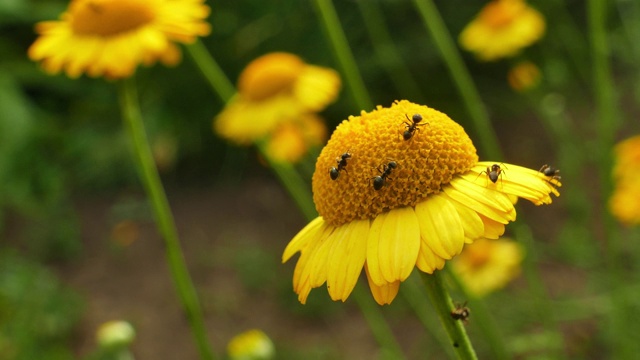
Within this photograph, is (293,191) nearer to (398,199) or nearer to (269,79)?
(269,79)

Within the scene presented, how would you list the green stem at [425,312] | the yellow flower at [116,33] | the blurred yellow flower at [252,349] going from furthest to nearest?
the green stem at [425,312]
the blurred yellow flower at [252,349]
the yellow flower at [116,33]

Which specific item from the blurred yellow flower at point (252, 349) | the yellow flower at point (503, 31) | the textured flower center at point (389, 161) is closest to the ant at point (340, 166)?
the textured flower center at point (389, 161)

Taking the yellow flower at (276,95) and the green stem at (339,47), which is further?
the yellow flower at (276,95)

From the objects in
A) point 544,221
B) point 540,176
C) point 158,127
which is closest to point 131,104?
point 540,176

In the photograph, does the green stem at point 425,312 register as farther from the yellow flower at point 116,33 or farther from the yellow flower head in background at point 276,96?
the yellow flower at point 116,33

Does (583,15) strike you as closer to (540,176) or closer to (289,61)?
(289,61)

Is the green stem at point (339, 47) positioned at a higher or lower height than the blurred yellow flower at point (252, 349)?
higher

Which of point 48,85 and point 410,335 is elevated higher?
point 48,85
